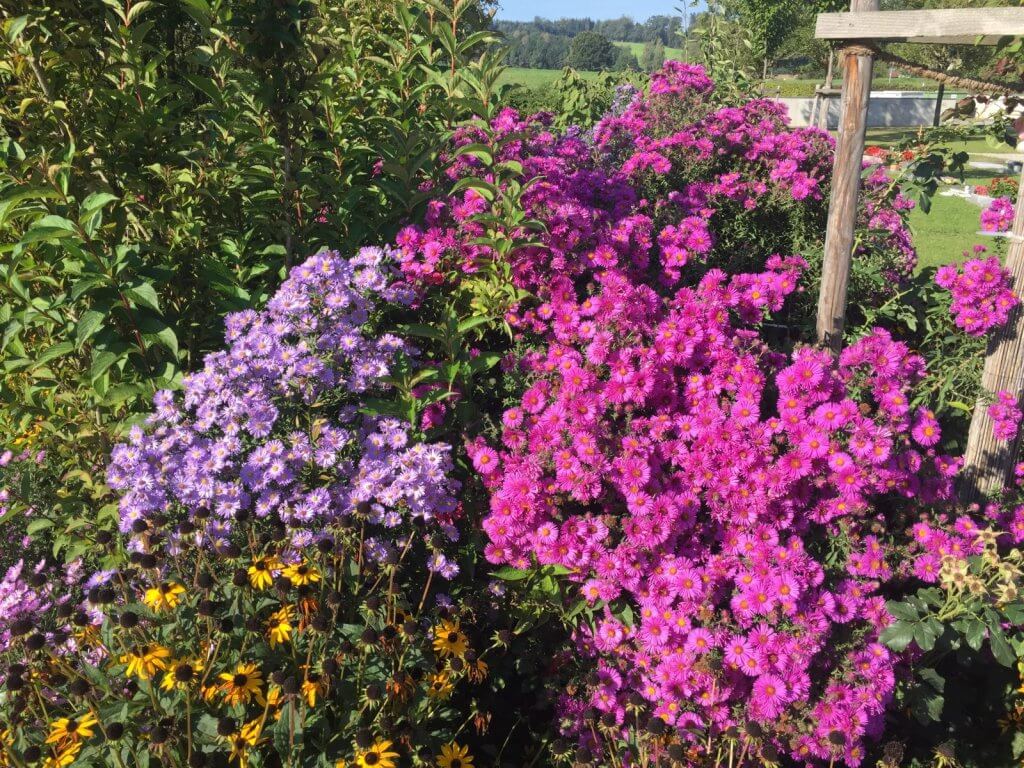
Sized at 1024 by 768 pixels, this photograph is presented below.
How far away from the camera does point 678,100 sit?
14.2 ft

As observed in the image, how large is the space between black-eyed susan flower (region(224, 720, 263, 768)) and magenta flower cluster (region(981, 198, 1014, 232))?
10.6ft

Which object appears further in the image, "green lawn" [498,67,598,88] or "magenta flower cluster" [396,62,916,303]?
"green lawn" [498,67,598,88]

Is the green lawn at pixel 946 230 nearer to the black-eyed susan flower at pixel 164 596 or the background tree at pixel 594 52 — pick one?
the black-eyed susan flower at pixel 164 596

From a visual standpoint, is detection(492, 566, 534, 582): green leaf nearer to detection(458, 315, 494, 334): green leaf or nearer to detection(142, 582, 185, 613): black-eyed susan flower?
detection(458, 315, 494, 334): green leaf

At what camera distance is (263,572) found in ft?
6.13

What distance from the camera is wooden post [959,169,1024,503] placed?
8.53 feet

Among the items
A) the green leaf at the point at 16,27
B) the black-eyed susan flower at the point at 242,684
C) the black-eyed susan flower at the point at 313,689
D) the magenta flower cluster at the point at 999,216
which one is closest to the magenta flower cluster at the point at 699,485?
the black-eyed susan flower at the point at 313,689

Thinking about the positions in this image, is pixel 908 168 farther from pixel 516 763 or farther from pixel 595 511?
pixel 516 763

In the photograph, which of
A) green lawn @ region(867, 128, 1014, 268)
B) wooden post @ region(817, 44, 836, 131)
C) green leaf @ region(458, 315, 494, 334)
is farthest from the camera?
green lawn @ region(867, 128, 1014, 268)

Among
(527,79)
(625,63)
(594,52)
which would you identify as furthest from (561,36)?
(625,63)

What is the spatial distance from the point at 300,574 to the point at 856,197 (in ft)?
7.95

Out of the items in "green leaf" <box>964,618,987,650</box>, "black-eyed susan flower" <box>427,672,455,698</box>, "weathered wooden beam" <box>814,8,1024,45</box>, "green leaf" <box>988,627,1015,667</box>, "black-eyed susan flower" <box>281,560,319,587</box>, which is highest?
"weathered wooden beam" <box>814,8,1024,45</box>

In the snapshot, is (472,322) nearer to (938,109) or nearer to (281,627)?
(281,627)

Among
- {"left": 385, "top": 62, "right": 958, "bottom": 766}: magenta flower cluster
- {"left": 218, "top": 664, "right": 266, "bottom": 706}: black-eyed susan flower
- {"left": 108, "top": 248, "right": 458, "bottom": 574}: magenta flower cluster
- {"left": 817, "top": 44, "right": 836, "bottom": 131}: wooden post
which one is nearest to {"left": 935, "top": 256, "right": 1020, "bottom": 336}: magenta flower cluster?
{"left": 385, "top": 62, "right": 958, "bottom": 766}: magenta flower cluster
